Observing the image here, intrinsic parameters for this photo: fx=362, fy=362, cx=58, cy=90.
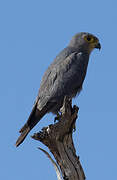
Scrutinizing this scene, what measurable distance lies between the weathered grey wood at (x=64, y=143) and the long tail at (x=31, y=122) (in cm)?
147

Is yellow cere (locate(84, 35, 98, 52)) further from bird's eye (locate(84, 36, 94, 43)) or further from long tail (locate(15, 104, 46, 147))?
long tail (locate(15, 104, 46, 147))

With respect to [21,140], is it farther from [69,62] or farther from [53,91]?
[69,62]

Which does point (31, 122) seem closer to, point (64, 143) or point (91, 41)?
point (64, 143)

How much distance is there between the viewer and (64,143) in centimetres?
556

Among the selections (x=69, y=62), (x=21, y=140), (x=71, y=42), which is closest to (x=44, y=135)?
(x=21, y=140)

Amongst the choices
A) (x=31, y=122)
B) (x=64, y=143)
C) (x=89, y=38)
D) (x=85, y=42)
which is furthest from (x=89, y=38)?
(x=64, y=143)

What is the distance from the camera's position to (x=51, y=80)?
7758 mm

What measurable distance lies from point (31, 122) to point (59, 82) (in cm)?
109

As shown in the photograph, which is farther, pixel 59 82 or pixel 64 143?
pixel 59 82

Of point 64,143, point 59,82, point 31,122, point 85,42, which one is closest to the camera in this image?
point 64,143

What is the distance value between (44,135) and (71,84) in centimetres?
256

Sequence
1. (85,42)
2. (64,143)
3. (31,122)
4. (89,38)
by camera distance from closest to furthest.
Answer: (64,143)
(31,122)
(85,42)
(89,38)

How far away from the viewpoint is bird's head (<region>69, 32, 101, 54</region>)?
8562 mm

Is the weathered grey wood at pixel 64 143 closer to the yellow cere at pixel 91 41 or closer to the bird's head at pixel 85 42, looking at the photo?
the bird's head at pixel 85 42
